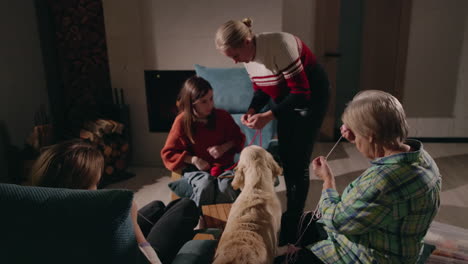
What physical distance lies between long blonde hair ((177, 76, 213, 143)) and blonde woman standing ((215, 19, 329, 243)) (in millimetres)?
283

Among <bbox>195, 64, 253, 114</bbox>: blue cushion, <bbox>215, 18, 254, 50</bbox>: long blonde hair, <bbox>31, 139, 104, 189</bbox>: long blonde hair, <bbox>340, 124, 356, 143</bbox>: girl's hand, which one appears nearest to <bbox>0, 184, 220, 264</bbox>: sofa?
<bbox>31, 139, 104, 189</bbox>: long blonde hair

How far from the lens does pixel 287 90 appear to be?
207 centimetres

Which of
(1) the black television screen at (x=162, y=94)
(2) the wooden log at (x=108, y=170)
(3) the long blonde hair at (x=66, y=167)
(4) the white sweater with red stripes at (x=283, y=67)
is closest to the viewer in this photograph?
(3) the long blonde hair at (x=66, y=167)

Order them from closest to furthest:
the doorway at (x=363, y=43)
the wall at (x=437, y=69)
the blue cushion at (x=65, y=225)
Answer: the blue cushion at (x=65, y=225), the wall at (x=437, y=69), the doorway at (x=363, y=43)

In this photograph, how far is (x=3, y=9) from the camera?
3201 mm

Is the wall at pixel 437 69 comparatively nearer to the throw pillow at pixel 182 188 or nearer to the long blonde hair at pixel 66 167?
the throw pillow at pixel 182 188

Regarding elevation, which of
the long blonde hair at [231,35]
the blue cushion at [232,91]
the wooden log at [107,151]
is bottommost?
the wooden log at [107,151]

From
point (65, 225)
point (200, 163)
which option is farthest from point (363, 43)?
point (65, 225)

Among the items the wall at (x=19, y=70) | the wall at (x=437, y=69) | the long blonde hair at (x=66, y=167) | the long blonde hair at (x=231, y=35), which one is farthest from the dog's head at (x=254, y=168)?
the wall at (x=437, y=69)

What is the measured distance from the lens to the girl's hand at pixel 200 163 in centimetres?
219

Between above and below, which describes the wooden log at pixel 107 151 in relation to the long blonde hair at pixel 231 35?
below

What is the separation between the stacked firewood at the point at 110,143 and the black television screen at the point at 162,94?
0.33 metres

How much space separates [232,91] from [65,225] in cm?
222

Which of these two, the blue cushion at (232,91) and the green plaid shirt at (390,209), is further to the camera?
the blue cushion at (232,91)
